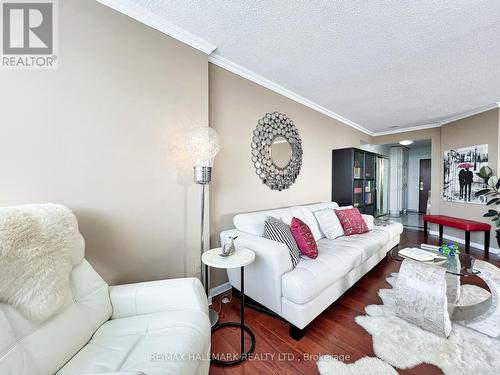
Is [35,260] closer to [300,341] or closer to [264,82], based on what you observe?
[300,341]

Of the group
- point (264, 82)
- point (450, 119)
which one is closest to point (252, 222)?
point (264, 82)

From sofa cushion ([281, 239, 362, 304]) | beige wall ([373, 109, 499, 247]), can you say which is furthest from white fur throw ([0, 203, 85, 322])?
beige wall ([373, 109, 499, 247])

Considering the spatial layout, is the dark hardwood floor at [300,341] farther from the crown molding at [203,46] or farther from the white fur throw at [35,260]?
the crown molding at [203,46]

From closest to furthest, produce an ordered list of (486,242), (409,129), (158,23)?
1. (158,23)
2. (486,242)
3. (409,129)

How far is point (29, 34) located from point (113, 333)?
1.73 meters

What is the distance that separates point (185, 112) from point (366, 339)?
228 cm

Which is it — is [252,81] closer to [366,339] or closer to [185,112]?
[185,112]

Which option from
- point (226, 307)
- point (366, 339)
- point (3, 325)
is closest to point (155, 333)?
point (3, 325)

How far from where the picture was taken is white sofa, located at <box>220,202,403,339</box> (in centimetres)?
150

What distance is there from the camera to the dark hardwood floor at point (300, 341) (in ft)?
4.26

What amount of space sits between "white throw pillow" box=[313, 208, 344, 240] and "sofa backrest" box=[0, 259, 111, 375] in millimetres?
2298

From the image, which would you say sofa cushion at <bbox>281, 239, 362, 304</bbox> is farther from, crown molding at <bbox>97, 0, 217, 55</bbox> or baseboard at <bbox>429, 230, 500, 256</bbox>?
baseboard at <bbox>429, 230, 500, 256</bbox>

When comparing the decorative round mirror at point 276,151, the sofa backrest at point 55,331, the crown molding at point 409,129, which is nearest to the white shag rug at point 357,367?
the sofa backrest at point 55,331

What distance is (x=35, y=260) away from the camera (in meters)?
0.89
